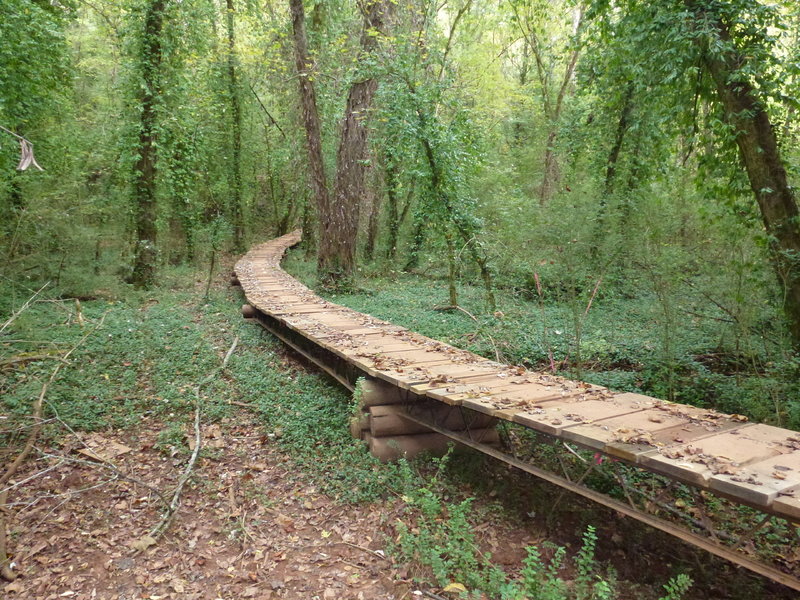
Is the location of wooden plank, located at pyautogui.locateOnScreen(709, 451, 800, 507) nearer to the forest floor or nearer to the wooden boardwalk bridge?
the wooden boardwalk bridge

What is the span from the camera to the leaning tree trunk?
16.1 ft

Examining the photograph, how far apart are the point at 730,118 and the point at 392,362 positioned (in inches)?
175

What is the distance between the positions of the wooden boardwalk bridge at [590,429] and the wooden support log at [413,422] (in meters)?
0.01

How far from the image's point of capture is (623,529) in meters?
4.09

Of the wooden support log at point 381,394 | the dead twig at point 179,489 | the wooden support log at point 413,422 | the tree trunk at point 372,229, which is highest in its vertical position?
the tree trunk at point 372,229

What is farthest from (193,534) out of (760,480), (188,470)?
(760,480)

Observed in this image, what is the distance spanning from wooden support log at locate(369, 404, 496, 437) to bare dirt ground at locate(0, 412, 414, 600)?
2.87ft

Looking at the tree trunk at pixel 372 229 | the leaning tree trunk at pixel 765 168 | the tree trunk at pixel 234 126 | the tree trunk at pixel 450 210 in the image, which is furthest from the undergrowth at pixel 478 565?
the tree trunk at pixel 234 126

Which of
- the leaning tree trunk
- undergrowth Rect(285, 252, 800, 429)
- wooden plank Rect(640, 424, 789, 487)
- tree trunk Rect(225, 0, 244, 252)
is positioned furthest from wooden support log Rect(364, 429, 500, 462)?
tree trunk Rect(225, 0, 244, 252)

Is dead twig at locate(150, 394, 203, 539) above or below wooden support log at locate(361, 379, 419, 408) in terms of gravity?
below

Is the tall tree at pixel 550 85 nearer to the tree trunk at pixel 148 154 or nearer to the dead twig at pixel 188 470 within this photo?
the tree trunk at pixel 148 154

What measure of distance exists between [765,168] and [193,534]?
659 cm

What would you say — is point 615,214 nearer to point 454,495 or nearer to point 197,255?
point 454,495

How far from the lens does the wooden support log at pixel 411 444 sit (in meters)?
5.02
